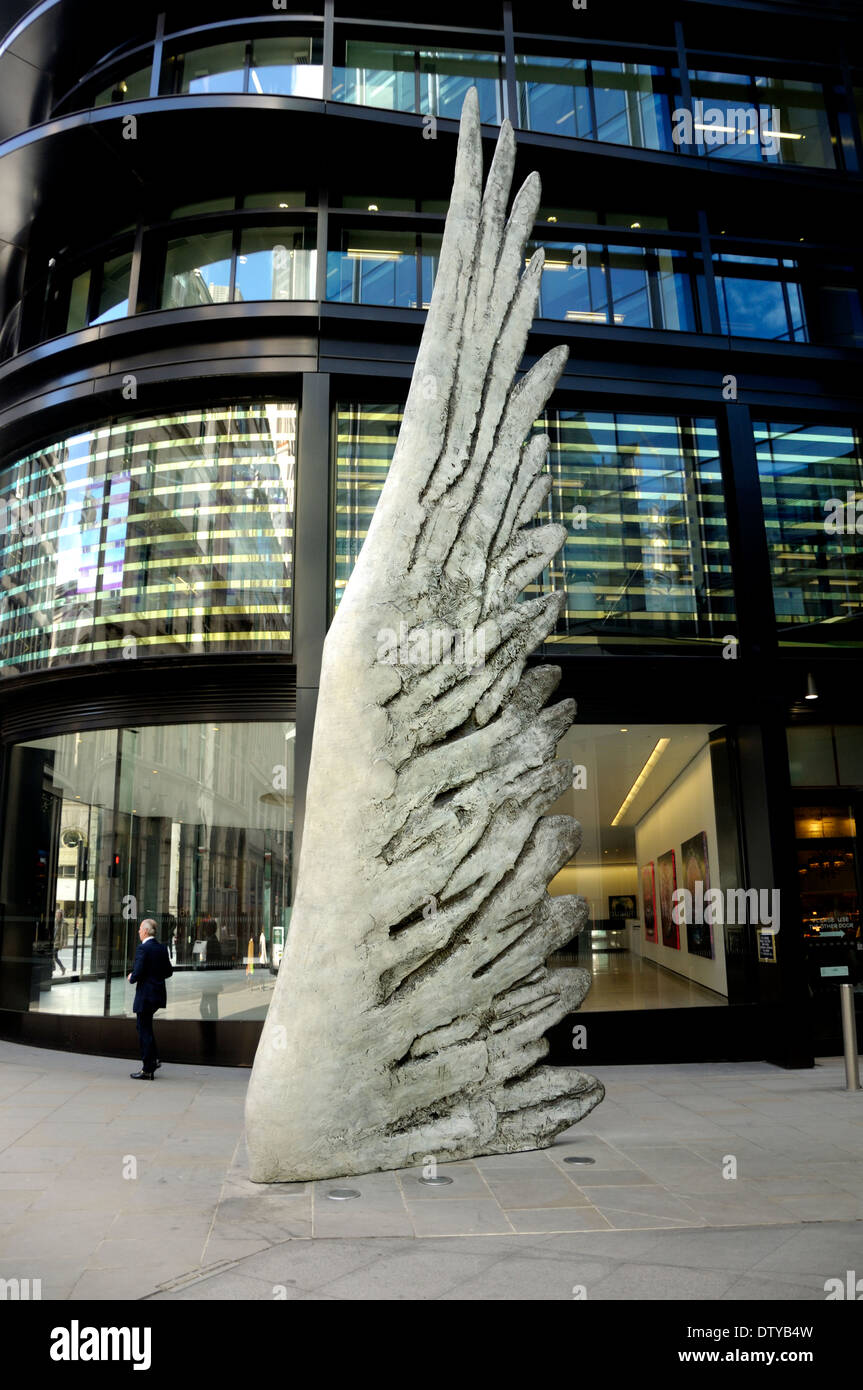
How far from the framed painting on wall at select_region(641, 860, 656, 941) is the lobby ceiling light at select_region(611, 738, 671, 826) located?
78 centimetres

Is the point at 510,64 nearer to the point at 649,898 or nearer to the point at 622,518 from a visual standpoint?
the point at 622,518

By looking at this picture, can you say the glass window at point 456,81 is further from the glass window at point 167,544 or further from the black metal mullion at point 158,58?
the glass window at point 167,544

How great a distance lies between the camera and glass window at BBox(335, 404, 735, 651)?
12281 mm

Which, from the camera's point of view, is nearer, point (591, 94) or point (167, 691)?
point (167, 691)

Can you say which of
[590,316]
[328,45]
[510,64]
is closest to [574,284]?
[590,316]

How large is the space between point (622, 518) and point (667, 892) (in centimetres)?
507

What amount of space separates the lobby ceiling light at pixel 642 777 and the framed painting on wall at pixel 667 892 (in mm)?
800

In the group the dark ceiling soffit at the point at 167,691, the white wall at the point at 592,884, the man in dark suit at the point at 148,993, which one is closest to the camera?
the man in dark suit at the point at 148,993

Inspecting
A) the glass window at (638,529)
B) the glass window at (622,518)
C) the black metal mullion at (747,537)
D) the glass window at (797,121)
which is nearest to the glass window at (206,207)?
the glass window at (622,518)

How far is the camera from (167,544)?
1218cm

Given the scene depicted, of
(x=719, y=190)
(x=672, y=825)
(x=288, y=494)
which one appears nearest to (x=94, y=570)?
(x=288, y=494)

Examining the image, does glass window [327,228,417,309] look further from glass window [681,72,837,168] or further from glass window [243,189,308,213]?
glass window [681,72,837,168]

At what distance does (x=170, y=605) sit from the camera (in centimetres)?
1197

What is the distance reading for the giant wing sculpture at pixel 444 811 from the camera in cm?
641
